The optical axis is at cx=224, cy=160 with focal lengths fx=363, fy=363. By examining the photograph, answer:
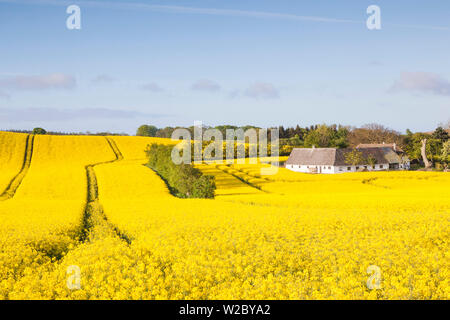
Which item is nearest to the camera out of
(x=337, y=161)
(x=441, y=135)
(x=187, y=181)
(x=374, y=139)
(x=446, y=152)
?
(x=187, y=181)

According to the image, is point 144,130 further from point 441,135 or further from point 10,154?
point 441,135

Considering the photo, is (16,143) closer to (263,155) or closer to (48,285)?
(263,155)

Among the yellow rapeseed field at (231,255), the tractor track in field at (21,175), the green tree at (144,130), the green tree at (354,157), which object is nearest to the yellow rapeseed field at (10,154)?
the tractor track in field at (21,175)

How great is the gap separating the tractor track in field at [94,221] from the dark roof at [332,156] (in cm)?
3983

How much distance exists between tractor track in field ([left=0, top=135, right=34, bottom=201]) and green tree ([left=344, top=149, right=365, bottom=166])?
5548cm

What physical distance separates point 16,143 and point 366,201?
84925 mm

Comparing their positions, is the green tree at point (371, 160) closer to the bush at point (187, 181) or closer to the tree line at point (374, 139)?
the tree line at point (374, 139)

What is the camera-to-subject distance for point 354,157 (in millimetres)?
69812

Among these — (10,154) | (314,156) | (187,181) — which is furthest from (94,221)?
(10,154)

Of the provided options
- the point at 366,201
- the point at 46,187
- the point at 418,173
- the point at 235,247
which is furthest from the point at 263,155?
the point at 235,247

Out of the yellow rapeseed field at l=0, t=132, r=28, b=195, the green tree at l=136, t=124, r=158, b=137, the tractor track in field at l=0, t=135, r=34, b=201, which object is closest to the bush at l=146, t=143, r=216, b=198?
the tractor track in field at l=0, t=135, r=34, b=201

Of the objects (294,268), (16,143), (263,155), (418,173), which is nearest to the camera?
(294,268)

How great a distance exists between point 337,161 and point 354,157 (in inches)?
155

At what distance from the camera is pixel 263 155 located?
96000 millimetres
